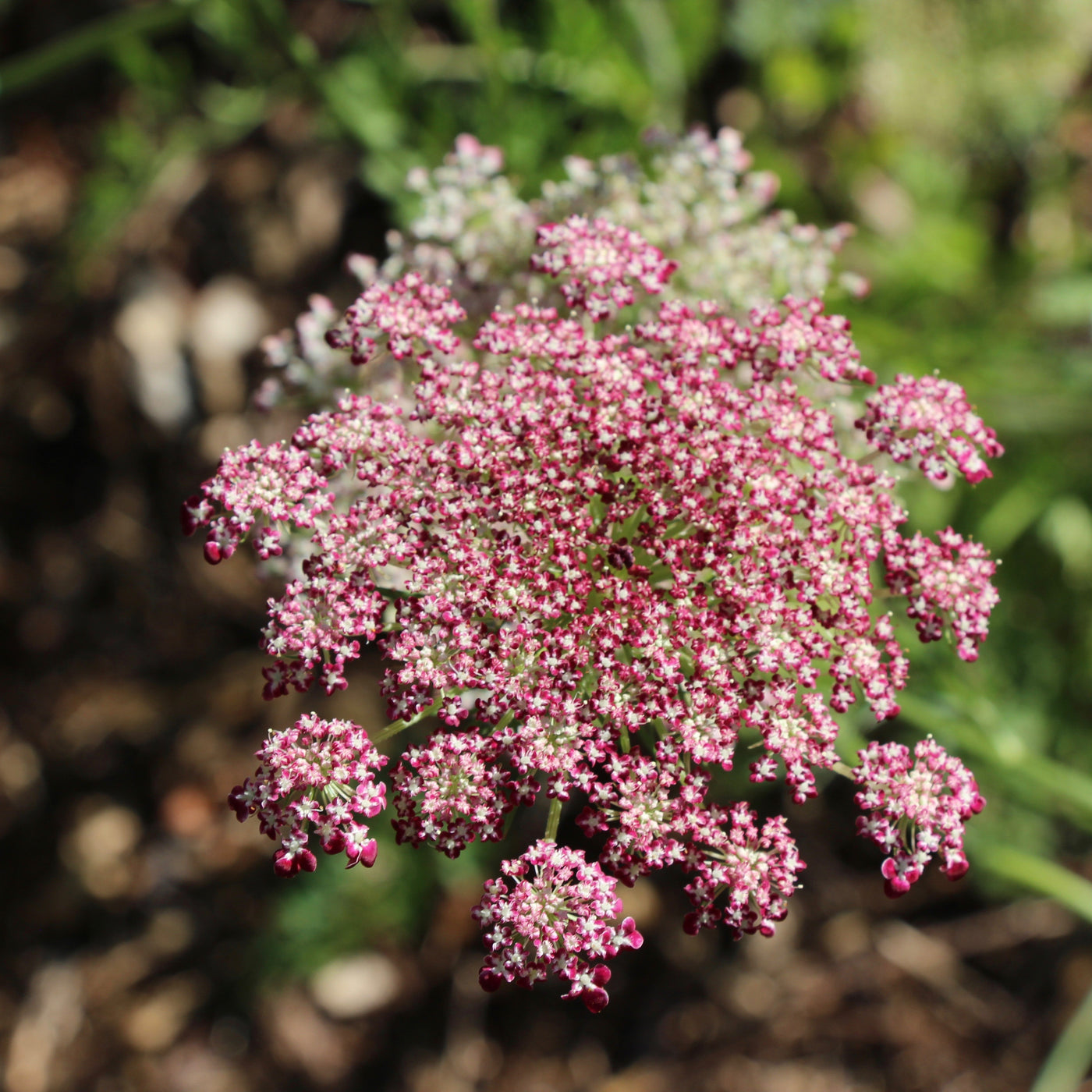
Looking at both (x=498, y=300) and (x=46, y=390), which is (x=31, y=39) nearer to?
(x=46, y=390)

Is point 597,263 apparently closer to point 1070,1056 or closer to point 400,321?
point 400,321

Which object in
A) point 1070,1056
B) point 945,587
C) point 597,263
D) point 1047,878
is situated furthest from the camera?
point 1070,1056

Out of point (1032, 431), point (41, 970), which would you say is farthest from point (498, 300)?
point (41, 970)

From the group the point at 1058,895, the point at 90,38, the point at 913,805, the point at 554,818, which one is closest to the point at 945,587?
the point at 913,805

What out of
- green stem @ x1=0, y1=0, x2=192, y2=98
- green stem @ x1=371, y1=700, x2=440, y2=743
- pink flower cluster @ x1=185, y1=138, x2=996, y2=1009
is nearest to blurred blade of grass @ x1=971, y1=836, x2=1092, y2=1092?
pink flower cluster @ x1=185, y1=138, x2=996, y2=1009

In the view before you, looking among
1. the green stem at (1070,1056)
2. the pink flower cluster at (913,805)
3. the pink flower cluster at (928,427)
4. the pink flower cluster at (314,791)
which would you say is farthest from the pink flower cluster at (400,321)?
the green stem at (1070,1056)
